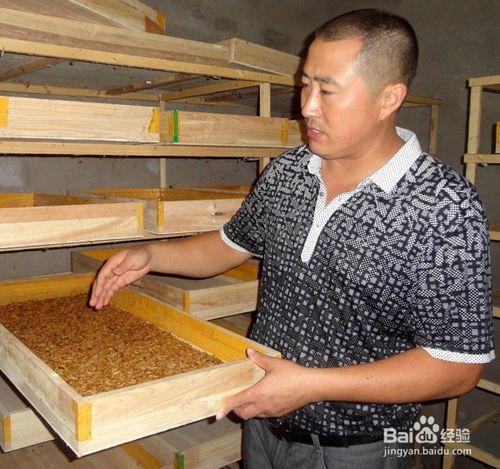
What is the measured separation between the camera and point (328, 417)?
1273mm

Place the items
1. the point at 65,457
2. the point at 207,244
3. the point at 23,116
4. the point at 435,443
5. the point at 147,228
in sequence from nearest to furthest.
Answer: the point at 207,244 < the point at 23,116 < the point at 147,228 < the point at 65,457 < the point at 435,443

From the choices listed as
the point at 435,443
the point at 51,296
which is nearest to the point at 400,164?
the point at 51,296

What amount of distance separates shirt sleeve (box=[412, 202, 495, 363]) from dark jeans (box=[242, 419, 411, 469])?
370 mm

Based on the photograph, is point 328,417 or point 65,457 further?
point 65,457

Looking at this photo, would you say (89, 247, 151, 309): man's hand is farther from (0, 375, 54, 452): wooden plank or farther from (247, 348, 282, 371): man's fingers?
(0, 375, 54, 452): wooden plank

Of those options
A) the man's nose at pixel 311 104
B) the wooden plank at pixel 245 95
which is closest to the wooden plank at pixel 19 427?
the man's nose at pixel 311 104

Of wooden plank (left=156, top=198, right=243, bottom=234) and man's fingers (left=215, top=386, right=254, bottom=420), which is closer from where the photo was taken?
man's fingers (left=215, top=386, right=254, bottom=420)

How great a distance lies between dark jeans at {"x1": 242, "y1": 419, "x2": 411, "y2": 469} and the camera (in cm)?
128

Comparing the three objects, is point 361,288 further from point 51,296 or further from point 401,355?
point 51,296

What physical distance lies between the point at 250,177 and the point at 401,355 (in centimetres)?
300

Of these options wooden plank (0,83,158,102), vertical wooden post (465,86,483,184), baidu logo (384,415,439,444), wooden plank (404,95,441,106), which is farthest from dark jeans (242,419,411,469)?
wooden plank (404,95,441,106)

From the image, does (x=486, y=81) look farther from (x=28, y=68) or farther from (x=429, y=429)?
(x=429, y=429)

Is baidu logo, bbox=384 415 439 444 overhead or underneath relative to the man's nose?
underneath

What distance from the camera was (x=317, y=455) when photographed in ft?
4.26
